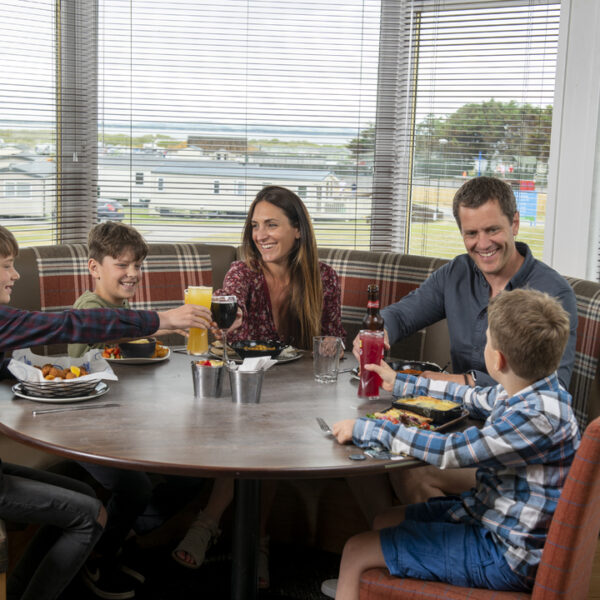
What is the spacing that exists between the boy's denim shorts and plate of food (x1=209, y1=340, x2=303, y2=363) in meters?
0.74

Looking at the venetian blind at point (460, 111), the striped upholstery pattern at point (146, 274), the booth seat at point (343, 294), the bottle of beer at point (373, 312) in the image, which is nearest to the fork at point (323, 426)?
the bottle of beer at point (373, 312)

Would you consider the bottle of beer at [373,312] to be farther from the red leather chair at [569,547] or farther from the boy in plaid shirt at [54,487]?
the red leather chair at [569,547]

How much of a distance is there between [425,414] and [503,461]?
0.27 m

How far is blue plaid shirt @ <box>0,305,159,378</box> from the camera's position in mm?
1978

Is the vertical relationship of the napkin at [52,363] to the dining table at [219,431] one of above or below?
above

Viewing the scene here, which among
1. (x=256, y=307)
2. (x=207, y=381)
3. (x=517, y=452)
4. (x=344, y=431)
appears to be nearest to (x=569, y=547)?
(x=517, y=452)

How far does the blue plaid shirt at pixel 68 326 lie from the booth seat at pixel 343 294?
68 cm

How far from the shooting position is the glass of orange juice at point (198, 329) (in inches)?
92.8

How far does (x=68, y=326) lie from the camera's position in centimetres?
201

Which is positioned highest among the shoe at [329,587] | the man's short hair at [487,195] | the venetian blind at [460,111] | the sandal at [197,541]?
the venetian blind at [460,111]

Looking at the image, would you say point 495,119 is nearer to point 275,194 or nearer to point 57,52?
point 275,194

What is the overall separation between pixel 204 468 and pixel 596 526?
0.83 meters

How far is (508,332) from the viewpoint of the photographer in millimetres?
1621

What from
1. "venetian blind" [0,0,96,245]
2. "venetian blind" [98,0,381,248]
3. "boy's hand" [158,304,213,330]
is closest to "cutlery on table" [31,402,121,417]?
"boy's hand" [158,304,213,330]
